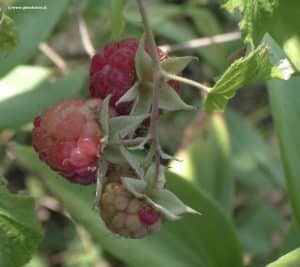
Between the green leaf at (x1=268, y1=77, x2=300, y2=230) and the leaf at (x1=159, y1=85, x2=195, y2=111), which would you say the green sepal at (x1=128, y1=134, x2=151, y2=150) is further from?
the green leaf at (x1=268, y1=77, x2=300, y2=230)

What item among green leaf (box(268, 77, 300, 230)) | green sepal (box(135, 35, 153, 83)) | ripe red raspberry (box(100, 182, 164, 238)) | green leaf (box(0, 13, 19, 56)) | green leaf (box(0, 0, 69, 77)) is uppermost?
green leaf (box(0, 13, 19, 56))

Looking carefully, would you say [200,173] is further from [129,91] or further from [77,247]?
[129,91]

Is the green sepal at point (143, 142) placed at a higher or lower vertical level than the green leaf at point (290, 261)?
higher

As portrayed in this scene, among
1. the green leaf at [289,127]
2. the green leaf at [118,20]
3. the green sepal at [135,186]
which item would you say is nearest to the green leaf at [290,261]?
the green leaf at [289,127]

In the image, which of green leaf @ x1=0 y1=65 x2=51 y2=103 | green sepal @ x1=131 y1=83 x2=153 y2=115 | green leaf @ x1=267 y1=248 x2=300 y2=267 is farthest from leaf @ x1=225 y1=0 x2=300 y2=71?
green leaf @ x1=0 y1=65 x2=51 y2=103

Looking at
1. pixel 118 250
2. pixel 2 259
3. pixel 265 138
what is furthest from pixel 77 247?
pixel 2 259

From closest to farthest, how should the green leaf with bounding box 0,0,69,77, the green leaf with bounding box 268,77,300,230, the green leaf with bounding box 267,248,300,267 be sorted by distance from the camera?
the green leaf with bounding box 267,248,300,267
the green leaf with bounding box 268,77,300,230
the green leaf with bounding box 0,0,69,77

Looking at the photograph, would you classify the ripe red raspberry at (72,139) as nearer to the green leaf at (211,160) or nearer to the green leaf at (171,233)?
the green leaf at (171,233)
